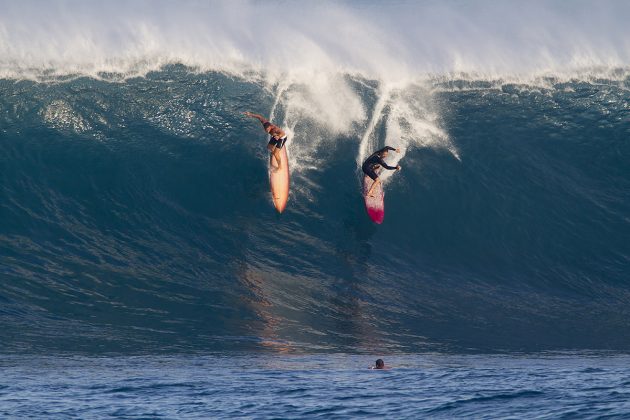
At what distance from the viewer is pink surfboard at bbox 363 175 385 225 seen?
20.9 metres

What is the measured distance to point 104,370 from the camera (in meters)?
14.1

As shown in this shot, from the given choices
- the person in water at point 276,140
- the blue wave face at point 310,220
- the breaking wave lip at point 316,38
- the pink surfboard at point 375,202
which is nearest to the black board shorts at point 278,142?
the person in water at point 276,140

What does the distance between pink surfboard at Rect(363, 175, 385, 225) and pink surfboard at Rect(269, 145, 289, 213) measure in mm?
1672

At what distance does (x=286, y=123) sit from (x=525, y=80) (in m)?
6.72

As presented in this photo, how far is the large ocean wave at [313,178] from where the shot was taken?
1753 cm

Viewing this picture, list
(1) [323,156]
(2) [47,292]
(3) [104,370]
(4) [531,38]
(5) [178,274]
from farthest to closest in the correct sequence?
(4) [531,38] < (1) [323,156] < (5) [178,274] < (2) [47,292] < (3) [104,370]

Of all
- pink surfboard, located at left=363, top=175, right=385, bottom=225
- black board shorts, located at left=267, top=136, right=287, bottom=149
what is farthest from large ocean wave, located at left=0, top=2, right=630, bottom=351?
black board shorts, located at left=267, top=136, right=287, bottom=149

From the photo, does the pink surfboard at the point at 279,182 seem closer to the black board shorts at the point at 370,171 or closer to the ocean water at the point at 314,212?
the ocean water at the point at 314,212

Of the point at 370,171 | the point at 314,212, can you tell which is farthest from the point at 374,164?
the point at 314,212

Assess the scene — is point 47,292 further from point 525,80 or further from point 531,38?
point 531,38

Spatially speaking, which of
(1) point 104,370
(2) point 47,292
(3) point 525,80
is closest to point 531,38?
(3) point 525,80

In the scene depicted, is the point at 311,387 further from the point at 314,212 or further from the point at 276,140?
the point at 276,140

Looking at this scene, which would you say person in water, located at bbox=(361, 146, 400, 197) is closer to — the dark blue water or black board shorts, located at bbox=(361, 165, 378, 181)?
black board shorts, located at bbox=(361, 165, 378, 181)

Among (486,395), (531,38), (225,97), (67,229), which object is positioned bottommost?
(486,395)
